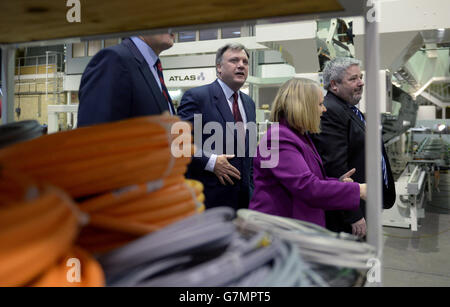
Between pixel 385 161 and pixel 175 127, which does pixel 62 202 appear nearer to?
pixel 175 127

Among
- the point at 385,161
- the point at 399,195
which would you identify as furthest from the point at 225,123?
the point at 399,195

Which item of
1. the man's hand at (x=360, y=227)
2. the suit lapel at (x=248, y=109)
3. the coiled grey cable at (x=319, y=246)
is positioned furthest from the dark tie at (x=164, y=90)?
the man's hand at (x=360, y=227)

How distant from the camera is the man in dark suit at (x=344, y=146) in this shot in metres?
2.25

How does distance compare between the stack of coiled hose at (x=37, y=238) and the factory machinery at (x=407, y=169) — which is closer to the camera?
the stack of coiled hose at (x=37, y=238)

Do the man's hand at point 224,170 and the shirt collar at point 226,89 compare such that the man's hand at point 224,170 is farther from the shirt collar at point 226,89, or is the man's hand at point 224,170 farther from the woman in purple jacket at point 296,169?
the shirt collar at point 226,89

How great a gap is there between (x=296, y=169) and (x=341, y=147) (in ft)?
2.73

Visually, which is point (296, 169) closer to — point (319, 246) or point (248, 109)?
point (319, 246)

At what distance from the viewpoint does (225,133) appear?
7.79 ft

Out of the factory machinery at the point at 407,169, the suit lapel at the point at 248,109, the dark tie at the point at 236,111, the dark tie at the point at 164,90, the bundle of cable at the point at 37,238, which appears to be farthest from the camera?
the factory machinery at the point at 407,169

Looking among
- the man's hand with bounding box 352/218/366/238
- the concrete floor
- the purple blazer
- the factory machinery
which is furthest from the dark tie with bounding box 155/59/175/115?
the factory machinery

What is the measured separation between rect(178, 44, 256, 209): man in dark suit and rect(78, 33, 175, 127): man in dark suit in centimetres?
85

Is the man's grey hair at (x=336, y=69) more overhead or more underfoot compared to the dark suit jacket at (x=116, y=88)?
more overhead
